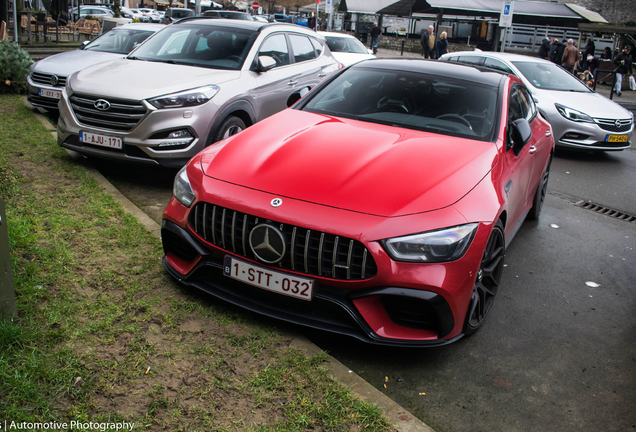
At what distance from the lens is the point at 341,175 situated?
3.28 m

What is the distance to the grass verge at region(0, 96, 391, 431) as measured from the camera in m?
2.51

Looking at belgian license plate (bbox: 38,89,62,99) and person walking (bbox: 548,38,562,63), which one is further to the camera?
person walking (bbox: 548,38,562,63)

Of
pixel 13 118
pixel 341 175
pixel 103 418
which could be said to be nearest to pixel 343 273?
pixel 341 175

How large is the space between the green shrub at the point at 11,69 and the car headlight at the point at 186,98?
21.2 feet

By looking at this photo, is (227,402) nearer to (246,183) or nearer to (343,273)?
(343,273)

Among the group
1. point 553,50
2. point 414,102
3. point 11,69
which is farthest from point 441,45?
point 414,102

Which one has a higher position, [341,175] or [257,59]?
[257,59]

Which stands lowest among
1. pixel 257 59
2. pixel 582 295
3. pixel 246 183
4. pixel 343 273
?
pixel 582 295

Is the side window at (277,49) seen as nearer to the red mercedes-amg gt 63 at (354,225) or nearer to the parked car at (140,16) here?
the red mercedes-amg gt 63 at (354,225)

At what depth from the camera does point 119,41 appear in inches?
399

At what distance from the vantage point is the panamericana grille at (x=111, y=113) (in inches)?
221

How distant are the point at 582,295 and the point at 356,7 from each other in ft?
173

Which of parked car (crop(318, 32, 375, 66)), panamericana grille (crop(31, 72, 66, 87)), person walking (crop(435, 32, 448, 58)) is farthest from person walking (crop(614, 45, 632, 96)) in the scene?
panamericana grille (crop(31, 72, 66, 87))

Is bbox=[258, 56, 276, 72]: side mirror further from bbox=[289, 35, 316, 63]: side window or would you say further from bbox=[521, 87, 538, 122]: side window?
bbox=[521, 87, 538, 122]: side window
